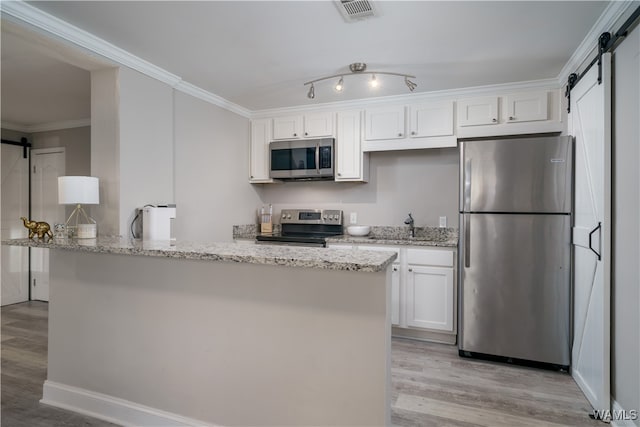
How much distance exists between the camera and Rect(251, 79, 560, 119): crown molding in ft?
10.3

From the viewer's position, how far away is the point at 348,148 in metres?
3.80

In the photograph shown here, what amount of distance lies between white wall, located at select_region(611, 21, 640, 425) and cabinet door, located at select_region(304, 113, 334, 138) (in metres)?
2.44

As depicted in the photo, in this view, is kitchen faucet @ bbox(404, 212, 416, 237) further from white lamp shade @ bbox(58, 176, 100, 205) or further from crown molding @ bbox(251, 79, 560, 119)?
white lamp shade @ bbox(58, 176, 100, 205)

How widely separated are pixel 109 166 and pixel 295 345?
196 centimetres

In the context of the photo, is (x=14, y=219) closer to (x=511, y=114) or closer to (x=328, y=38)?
(x=328, y=38)

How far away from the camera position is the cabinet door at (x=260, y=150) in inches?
163

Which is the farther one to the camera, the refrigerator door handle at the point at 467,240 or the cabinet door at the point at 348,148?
the cabinet door at the point at 348,148

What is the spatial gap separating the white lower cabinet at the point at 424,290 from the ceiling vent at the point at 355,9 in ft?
6.60

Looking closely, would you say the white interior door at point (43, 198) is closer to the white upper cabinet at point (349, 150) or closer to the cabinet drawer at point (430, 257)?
the white upper cabinet at point (349, 150)

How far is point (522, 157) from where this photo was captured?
2748mm

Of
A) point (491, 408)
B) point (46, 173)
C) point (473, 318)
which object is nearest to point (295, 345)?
point (491, 408)

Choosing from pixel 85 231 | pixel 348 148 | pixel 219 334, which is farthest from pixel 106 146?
pixel 348 148

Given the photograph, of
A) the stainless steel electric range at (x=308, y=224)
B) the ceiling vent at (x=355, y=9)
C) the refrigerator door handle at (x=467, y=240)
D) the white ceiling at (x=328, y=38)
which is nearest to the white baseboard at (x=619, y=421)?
the refrigerator door handle at (x=467, y=240)

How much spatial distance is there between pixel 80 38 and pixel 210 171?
1546 millimetres
